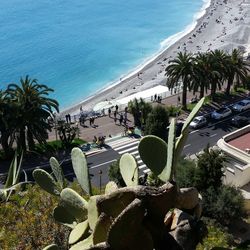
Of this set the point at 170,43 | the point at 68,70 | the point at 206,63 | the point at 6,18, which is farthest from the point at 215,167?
the point at 6,18

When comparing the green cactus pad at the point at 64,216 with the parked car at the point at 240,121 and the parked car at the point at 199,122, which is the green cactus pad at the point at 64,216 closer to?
the parked car at the point at 199,122

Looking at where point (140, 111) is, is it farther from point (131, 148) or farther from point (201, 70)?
point (201, 70)

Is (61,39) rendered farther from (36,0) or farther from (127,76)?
(36,0)

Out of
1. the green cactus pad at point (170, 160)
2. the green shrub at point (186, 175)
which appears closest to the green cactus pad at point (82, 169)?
the green cactus pad at point (170, 160)

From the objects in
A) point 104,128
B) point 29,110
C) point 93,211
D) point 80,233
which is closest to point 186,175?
point 29,110

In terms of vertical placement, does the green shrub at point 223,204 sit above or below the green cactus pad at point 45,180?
below

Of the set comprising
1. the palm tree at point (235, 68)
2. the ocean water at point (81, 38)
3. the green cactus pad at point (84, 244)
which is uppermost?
the green cactus pad at point (84, 244)
